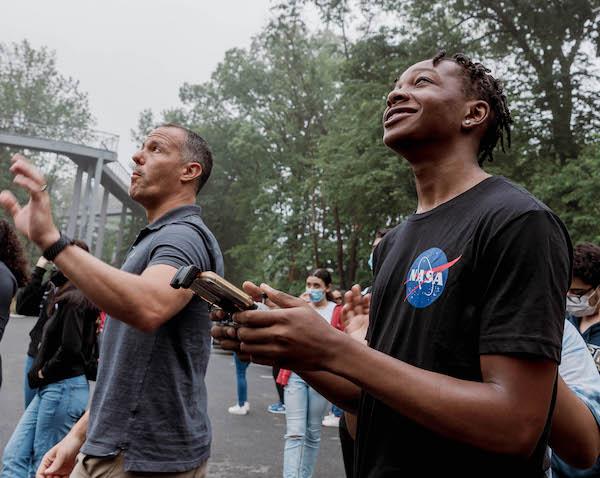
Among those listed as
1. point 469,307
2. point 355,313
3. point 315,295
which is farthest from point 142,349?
point 315,295

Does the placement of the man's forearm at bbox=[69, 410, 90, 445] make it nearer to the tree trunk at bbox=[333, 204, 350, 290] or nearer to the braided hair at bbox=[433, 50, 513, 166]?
the braided hair at bbox=[433, 50, 513, 166]

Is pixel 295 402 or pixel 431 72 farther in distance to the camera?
pixel 295 402

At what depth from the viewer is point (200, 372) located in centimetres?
242

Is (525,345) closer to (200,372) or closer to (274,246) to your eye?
(200,372)

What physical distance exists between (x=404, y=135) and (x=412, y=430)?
811 mm

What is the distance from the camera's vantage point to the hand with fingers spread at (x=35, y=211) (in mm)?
1836

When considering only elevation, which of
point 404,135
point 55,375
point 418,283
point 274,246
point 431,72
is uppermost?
point 431,72

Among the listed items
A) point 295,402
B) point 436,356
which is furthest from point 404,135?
point 295,402

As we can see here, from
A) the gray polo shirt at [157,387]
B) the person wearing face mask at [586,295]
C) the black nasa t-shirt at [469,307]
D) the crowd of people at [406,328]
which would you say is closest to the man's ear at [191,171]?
the crowd of people at [406,328]

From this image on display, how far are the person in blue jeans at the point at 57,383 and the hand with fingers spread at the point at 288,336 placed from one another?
3428mm

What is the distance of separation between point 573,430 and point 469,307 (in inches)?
23.2

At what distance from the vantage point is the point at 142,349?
2.22 meters

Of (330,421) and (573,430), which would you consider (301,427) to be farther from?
Result: (573,430)

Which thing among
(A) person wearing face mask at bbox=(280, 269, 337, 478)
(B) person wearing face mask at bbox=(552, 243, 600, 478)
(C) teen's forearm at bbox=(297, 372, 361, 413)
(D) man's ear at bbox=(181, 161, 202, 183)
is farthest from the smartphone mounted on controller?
(A) person wearing face mask at bbox=(280, 269, 337, 478)
